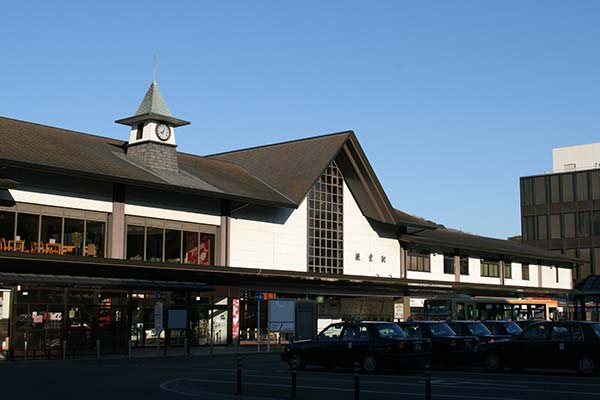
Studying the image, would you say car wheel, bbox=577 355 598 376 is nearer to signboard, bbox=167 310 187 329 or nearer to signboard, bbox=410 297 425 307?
signboard, bbox=167 310 187 329

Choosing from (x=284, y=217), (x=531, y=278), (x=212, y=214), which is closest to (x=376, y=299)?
(x=284, y=217)

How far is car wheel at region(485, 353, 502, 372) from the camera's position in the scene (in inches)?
1016

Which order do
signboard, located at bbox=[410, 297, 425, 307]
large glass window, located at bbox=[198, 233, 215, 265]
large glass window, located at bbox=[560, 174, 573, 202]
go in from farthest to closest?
large glass window, located at bbox=[560, 174, 573, 202] → signboard, located at bbox=[410, 297, 425, 307] → large glass window, located at bbox=[198, 233, 215, 265]

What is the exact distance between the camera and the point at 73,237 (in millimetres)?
36250

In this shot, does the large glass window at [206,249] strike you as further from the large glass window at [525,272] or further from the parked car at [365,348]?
the large glass window at [525,272]

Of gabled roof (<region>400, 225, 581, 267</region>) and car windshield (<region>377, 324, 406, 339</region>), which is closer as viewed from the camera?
car windshield (<region>377, 324, 406, 339</region>)

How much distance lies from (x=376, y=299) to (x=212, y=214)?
49.7 feet

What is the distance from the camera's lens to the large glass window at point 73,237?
118 ft

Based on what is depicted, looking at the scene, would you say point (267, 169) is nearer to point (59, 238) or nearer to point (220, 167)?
point (220, 167)

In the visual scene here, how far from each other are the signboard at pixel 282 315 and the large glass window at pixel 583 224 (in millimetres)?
60497

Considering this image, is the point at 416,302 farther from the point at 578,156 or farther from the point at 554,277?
the point at 578,156

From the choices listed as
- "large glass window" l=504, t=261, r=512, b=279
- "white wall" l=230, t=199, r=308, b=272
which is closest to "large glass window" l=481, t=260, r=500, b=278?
"large glass window" l=504, t=261, r=512, b=279

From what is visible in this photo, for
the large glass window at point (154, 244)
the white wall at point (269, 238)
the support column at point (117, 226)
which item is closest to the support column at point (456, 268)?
the white wall at point (269, 238)

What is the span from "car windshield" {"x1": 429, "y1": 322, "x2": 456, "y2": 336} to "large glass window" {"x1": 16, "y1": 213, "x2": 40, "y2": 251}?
55.5ft
